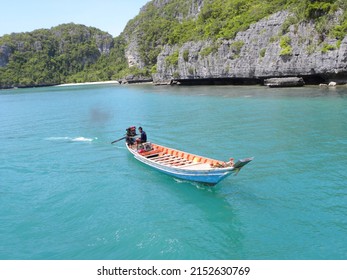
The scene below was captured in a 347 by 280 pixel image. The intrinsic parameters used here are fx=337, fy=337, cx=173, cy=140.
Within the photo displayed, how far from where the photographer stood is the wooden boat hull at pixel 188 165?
15.9m

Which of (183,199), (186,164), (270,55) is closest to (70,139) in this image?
(186,164)

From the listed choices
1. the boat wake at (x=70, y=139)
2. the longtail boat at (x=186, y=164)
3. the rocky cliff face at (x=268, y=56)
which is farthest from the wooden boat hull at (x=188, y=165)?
the rocky cliff face at (x=268, y=56)

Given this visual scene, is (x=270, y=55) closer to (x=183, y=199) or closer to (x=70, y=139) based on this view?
(x=70, y=139)

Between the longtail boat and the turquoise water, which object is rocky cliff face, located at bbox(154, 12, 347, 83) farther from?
the longtail boat

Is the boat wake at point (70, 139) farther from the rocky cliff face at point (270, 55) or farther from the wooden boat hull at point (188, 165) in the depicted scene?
the rocky cliff face at point (270, 55)

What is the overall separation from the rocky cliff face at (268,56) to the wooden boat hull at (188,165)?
4063cm

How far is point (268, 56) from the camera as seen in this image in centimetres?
6256

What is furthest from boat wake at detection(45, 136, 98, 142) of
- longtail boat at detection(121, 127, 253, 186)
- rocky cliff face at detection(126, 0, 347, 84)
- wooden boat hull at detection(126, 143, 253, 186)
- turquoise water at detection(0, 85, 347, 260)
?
rocky cliff face at detection(126, 0, 347, 84)

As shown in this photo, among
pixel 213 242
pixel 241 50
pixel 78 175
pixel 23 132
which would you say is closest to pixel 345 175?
pixel 213 242

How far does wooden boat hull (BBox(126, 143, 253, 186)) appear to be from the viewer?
52.0ft

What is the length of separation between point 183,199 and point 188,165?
7.78 feet
